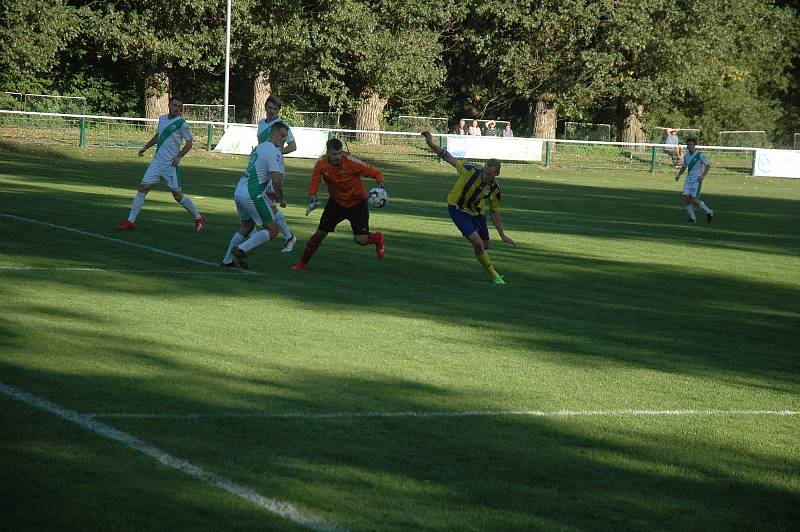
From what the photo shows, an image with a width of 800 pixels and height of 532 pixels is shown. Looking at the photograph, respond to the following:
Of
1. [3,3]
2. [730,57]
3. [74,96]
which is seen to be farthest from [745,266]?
[730,57]

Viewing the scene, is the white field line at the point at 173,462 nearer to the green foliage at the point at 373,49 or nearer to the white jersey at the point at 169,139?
the white jersey at the point at 169,139

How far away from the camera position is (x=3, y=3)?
44.6 m

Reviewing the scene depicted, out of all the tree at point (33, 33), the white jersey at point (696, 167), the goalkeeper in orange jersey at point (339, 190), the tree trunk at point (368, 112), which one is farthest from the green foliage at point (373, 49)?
the goalkeeper in orange jersey at point (339, 190)

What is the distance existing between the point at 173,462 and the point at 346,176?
27.7ft

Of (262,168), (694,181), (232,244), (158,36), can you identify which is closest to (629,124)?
(158,36)

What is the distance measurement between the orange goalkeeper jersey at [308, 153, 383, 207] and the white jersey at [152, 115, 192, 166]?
159 inches

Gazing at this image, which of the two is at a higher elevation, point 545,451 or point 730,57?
point 730,57

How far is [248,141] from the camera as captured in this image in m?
41.3

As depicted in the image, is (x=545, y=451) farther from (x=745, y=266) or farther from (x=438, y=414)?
(x=745, y=266)

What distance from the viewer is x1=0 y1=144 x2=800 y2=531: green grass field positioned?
5836 mm

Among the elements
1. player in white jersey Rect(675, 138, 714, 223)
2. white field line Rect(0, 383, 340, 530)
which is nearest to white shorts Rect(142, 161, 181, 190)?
white field line Rect(0, 383, 340, 530)

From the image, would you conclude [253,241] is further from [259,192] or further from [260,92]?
[260,92]

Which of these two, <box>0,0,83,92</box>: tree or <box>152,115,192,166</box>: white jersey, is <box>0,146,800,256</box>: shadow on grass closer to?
<box>152,115,192,166</box>: white jersey

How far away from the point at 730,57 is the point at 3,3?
3979 centimetres
